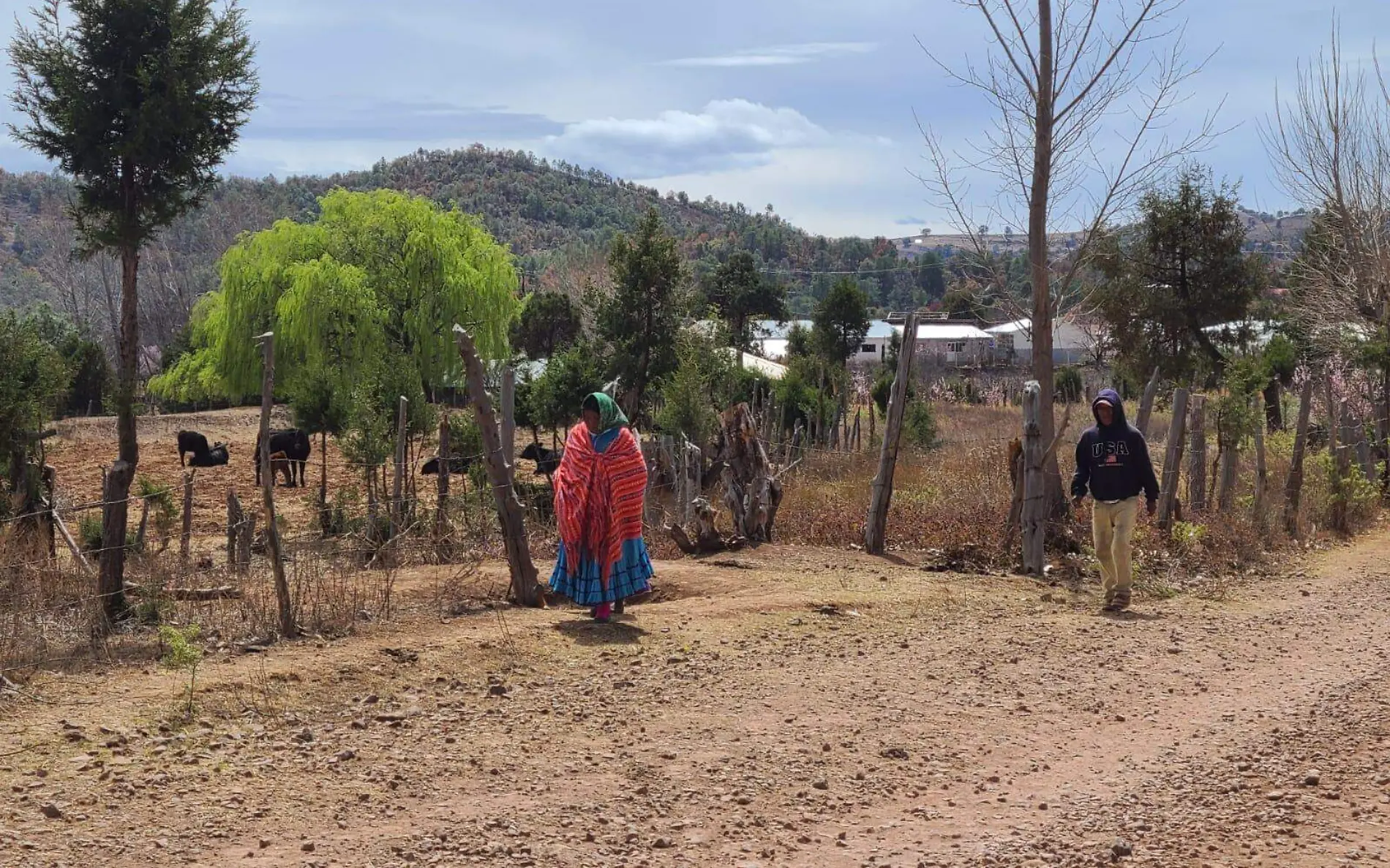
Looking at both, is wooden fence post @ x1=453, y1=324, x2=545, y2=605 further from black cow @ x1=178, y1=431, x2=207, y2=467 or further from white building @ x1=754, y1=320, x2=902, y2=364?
white building @ x1=754, y1=320, x2=902, y2=364

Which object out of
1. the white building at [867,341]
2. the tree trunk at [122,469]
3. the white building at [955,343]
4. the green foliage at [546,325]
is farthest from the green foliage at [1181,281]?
the white building at [867,341]

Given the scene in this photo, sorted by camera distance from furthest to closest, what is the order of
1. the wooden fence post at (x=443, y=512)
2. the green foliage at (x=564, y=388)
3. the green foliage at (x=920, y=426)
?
the green foliage at (x=920, y=426), the green foliage at (x=564, y=388), the wooden fence post at (x=443, y=512)

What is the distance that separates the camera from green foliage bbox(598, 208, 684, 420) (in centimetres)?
2533

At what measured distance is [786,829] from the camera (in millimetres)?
4898

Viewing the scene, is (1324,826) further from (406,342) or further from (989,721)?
(406,342)

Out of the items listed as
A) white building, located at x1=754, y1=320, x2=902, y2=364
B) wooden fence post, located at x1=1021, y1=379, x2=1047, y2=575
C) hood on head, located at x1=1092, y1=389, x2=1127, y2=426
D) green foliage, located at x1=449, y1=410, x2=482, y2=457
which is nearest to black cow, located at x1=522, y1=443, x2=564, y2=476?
green foliage, located at x1=449, y1=410, x2=482, y2=457

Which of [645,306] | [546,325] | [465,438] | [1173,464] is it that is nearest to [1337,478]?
[1173,464]

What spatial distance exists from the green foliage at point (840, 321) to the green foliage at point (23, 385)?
96.7ft

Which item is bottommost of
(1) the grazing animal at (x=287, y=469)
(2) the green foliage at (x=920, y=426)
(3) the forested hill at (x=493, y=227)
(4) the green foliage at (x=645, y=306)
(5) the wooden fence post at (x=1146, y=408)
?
(1) the grazing animal at (x=287, y=469)

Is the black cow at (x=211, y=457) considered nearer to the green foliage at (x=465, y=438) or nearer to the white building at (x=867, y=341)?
the green foliage at (x=465, y=438)

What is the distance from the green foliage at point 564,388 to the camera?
2170cm

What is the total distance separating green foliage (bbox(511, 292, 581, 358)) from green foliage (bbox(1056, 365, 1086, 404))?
17.6 meters

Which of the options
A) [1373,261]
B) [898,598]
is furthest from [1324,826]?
[1373,261]

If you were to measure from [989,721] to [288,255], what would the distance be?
25.8m
